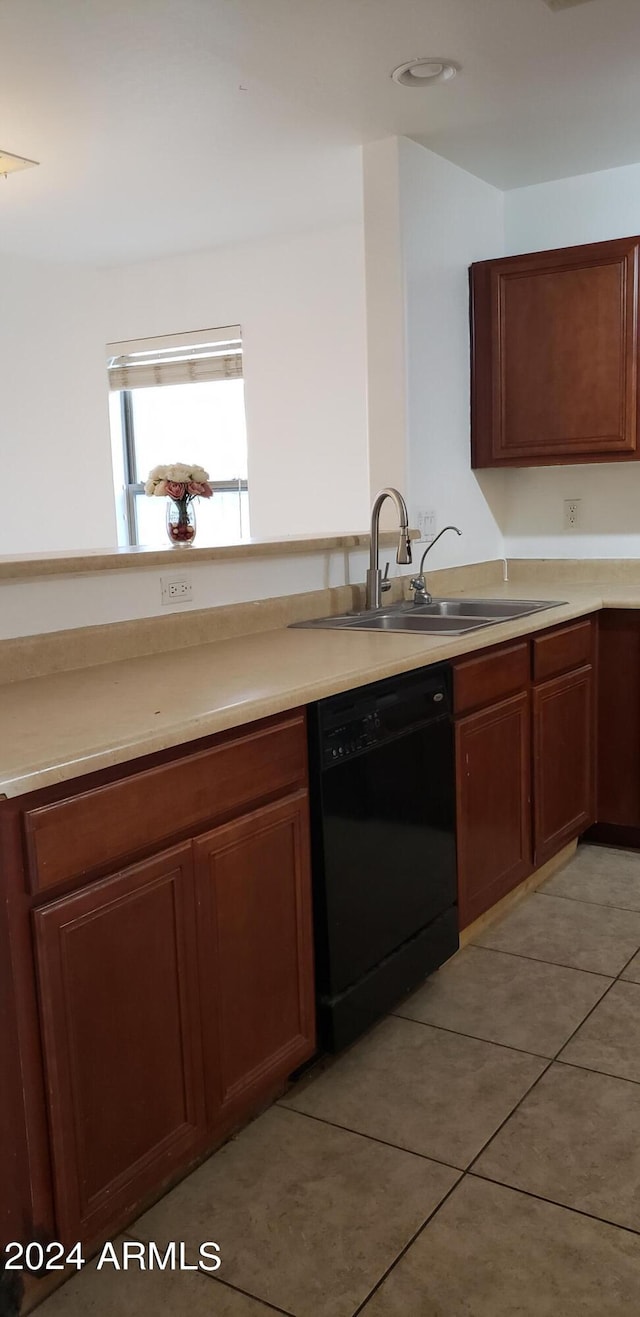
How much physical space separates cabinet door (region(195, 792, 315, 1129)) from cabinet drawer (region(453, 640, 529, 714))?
0.71 m

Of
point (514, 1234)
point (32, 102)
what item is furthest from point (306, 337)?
point (514, 1234)

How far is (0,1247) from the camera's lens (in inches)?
58.4

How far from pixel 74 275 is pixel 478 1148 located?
14.8ft

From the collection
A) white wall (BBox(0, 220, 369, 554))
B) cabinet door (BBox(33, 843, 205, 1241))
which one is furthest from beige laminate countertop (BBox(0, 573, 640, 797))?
white wall (BBox(0, 220, 369, 554))

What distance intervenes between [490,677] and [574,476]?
1.57 metres

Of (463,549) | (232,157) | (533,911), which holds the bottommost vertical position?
(533,911)

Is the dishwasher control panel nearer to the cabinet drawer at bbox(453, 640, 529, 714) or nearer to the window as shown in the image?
the cabinet drawer at bbox(453, 640, 529, 714)

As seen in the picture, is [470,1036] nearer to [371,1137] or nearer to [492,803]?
[371,1137]

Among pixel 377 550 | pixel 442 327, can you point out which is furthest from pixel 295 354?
pixel 377 550

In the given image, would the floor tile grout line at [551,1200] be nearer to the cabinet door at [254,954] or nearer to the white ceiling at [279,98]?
the cabinet door at [254,954]

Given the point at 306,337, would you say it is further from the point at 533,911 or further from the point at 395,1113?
the point at 395,1113

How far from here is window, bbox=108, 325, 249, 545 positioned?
16.1 feet

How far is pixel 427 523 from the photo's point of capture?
143 inches

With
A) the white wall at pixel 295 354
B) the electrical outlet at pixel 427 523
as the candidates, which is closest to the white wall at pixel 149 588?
the electrical outlet at pixel 427 523
